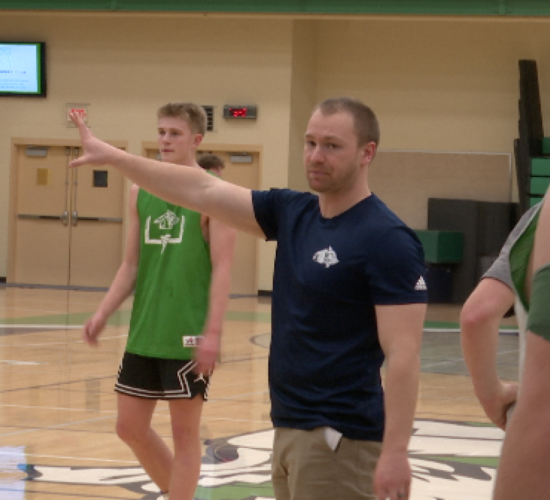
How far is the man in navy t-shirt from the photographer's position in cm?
281

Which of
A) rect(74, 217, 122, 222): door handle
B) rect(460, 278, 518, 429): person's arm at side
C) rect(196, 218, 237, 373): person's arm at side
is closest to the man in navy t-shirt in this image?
rect(460, 278, 518, 429): person's arm at side

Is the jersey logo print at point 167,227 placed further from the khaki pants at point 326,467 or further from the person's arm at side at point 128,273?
the khaki pants at point 326,467

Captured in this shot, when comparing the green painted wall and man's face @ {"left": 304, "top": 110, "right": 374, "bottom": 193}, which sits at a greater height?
the green painted wall

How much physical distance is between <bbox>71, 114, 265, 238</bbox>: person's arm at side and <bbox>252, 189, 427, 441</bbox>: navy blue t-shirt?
0.24m

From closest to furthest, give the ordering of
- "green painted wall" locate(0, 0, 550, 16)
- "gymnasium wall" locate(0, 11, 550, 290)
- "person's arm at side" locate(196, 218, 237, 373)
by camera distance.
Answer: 1. "person's arm at side" locate(196, 218, 237, 373)
2. "green painted wall" locate(0, 0, 550, 16)
3. "gymnasium wall" locate(0, 11, 550, 290)

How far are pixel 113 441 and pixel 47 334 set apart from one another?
5.76 m

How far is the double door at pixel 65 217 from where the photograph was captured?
19.2 meters

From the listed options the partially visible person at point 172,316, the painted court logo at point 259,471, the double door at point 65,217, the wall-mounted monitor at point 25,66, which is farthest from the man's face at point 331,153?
the wall-mounted monitor at point 25,66

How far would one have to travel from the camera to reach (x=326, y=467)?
9.40 feet

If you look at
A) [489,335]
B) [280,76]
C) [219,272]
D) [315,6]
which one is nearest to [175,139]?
[219,272]

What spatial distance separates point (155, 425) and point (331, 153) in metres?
4.50

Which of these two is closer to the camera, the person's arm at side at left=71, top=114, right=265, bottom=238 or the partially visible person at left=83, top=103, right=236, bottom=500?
the person's arm at side at left=71, top=114, right=265, bottom=238

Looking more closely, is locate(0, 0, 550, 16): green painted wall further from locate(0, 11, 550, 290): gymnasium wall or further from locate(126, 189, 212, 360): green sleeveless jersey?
locate(126, 189, 212, 360): green sleeveless jersey

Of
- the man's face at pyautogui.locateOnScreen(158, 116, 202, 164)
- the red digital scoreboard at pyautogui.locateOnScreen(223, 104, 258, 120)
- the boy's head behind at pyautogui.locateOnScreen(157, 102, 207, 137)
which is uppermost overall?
the red digital scoreboard at pyautogui.locateOnScreen(223, 104, 258, 120)
